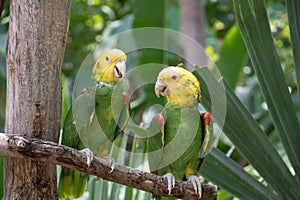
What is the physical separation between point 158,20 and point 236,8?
99cm

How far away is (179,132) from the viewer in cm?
111

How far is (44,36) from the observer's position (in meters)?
0.96

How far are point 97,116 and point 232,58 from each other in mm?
1432

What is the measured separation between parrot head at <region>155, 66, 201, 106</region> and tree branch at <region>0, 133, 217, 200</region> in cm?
18

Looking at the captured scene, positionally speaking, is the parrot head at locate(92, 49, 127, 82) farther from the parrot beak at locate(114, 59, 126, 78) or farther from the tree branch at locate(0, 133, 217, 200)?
the tree branch at locate(0, 133, 217, 200)

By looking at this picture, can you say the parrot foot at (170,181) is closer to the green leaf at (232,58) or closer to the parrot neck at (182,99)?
the parrot neck at (182,99)

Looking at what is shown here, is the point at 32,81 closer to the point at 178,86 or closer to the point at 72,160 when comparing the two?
the point at 72,160

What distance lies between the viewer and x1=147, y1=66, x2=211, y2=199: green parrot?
1.09 m

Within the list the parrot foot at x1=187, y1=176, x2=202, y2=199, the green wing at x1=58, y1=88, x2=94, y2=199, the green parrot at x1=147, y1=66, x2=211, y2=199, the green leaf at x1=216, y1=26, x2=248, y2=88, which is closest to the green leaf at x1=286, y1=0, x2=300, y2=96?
the green parrot at x1=147, y1=66, x2=211, y2=199

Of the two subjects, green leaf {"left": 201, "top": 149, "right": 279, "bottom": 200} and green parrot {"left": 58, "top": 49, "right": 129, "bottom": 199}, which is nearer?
green parrot {"left": 58, "top": 49, "right": 129, "bottom": 199}

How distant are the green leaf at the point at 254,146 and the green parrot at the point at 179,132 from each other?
113 mm

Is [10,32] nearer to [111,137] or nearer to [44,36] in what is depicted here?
[44,36]

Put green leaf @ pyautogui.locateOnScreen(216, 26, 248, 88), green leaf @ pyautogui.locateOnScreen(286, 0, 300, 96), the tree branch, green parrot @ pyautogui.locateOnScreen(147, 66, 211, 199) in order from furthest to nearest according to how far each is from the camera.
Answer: green leaf @ pyautogui.locateOnScreen(216, 26, 248, 88) → green leaf @ pyautogui.locateOnScreen(286, 0, 300, 96) → green parrot @ pyautogui.locateOnScreen(147, 66, 211, 199) → the tree branch

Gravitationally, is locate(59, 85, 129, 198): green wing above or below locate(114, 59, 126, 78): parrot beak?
below
